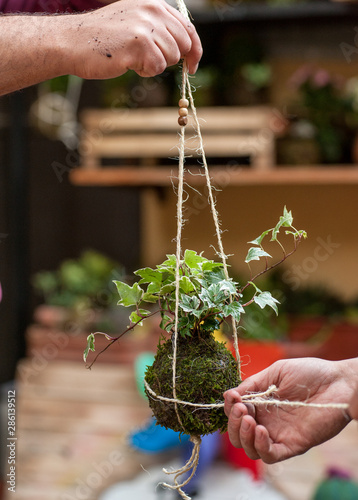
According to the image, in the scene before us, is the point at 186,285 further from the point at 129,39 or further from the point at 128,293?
the point at 129,39

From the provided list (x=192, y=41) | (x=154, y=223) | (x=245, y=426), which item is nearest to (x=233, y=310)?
(x=245, y=426)

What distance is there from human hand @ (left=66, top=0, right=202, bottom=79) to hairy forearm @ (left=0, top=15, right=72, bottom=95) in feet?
0.05

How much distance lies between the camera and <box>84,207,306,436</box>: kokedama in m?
0.78

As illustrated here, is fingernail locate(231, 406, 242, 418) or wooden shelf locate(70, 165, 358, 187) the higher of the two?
wooden shelf locate(70, 165, 358, 187)

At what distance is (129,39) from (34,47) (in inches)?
5.4

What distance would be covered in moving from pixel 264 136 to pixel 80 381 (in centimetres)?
110

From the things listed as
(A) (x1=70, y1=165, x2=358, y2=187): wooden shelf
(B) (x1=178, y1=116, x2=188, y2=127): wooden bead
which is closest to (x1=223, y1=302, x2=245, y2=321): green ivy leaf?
(B) (x1=178, y1=116, x2=188, y2=127): wooden bead

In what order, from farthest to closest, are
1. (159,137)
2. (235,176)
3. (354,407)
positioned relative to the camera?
(159,137)
(235,176)
(354,407)

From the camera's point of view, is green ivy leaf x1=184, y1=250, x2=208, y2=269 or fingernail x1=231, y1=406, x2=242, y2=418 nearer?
fingernail x1=231, y1=406, x2=242, y2=418

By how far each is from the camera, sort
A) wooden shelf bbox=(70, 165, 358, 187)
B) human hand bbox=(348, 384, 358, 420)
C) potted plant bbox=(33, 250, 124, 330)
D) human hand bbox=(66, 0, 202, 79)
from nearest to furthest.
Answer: human hand bbox=(348, 384, 358, 420) < human hand bbox=(66, 0, 202, 79) < wooden shelf bbox=(70, 165, 358, 187) < potted plant bbox=(33, 250, 124, 330)

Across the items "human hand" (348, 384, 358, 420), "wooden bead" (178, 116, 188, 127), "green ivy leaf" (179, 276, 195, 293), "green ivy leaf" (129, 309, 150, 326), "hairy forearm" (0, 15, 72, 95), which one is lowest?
"human hand" (348, 384, 358, 420)

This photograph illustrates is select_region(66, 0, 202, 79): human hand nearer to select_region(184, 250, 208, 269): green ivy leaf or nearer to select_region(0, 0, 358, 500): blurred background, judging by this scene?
select_region(184, 250, 208, 269): green ivy leaf

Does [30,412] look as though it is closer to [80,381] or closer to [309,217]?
[80,381]

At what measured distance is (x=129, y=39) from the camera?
789mm
